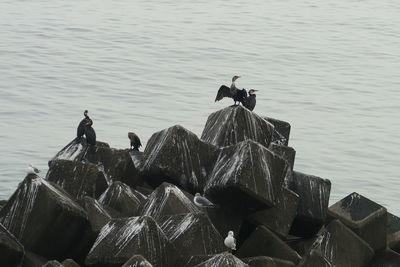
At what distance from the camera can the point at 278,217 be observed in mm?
14148

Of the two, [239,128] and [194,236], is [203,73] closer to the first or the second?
[239,128]

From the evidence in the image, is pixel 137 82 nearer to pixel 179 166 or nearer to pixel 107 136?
pixel 107 136

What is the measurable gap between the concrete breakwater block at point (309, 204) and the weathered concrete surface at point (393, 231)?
101 cm

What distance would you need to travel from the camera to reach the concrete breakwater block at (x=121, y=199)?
14250 millimetres

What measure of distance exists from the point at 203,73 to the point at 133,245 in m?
24.8

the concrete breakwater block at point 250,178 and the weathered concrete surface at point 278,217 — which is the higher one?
the concrete breakwater block at point 250,178

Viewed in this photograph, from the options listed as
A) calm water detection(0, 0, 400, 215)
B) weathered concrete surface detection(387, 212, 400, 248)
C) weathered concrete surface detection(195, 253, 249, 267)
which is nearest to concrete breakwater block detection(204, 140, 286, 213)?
Answer: weathered concrete surface detection(195, 253, 249, 267)

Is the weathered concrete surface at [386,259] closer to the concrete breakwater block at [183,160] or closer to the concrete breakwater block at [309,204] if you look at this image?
the concrete breakwater block at [309,204]

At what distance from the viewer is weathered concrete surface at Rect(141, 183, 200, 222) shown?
1348 cm

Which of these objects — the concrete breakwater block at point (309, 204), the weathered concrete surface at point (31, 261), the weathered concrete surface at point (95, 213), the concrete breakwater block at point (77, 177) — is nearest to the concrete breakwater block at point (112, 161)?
the concrete breakwater block at point (77, 177)

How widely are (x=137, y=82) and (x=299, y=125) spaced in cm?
646

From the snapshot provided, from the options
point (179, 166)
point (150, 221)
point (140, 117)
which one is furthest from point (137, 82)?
point (150, 221)

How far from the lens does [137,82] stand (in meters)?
35.4

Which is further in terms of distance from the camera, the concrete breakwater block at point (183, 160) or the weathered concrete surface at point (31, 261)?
the concrete breakwater block at point (183, 160)
